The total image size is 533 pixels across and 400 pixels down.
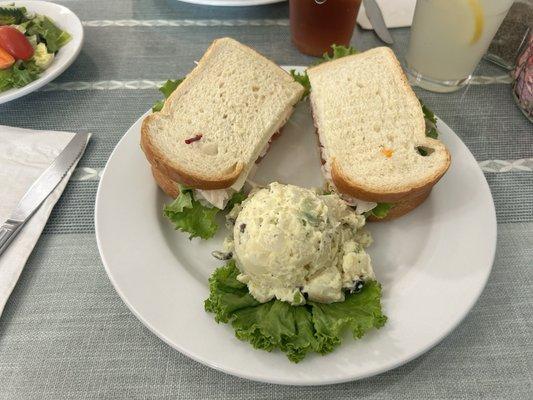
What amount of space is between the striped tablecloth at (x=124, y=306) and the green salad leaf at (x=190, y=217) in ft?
1.08

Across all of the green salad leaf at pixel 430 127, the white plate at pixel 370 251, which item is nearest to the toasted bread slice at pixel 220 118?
the white plate at pixel 370 251

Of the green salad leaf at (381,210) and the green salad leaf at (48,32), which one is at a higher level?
the green salad leaf at (48,32)

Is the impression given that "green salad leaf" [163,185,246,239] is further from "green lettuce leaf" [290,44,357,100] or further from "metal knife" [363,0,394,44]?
"metal knife" [363,0,394,44]

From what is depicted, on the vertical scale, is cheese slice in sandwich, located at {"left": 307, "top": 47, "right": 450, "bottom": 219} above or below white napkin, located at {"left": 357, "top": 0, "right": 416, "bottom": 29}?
below

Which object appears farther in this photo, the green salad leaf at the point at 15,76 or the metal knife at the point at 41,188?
the green salad leaf at the point at 15,76

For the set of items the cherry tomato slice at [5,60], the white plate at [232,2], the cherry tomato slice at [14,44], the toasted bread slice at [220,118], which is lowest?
the toasted bread slice at [220,118]

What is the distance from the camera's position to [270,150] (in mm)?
2053

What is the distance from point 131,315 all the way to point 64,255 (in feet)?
1.25

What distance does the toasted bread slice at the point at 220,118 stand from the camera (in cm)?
172

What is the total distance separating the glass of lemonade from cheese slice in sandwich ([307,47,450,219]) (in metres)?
0.31

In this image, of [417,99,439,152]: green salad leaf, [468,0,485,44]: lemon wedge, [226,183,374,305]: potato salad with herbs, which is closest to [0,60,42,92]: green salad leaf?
[226,183,374,305]: potato salad with herbs

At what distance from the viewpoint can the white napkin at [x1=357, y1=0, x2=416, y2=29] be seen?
269 centimetres

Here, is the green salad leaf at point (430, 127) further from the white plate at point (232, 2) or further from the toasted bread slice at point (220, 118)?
the white plate at point (232, 2)

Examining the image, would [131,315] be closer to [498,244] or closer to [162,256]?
[162,256]
